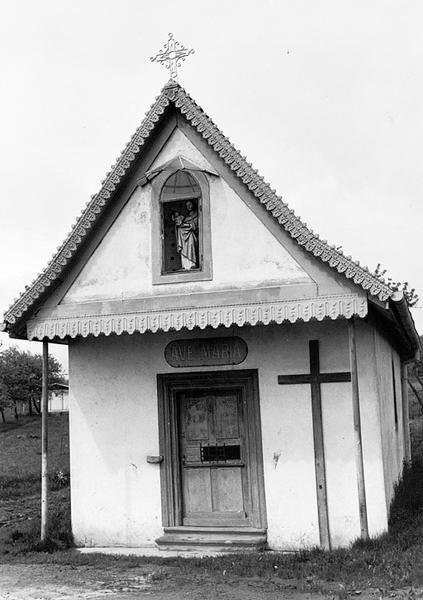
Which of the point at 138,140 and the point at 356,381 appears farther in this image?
the point at 138,140

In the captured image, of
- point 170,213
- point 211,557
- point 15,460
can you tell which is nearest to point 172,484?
point 211,557

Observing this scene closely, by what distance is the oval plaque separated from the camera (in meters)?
10.9

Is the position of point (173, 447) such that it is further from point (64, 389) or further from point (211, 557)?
point (64, 389)

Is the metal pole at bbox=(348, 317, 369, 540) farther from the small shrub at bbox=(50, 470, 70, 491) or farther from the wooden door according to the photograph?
the small shrub at bbox=(50, 470, 70, 491)

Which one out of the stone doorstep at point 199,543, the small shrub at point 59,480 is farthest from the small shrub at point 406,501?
the small shrub at point 59,480

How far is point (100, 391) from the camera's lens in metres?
11.5

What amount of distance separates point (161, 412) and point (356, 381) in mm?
3111

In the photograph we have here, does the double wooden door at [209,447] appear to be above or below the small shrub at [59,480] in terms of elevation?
above

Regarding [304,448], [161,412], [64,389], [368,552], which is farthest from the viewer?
[64,389]

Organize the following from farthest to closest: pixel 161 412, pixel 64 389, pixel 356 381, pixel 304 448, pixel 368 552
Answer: pixel 64 389 < pixel 161 412 < pixel 304 448 < pixel 356 381 < pixel 368 552

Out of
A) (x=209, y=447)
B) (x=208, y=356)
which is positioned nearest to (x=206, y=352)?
(x=208, y=356)

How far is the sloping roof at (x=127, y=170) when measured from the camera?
33.0 ft

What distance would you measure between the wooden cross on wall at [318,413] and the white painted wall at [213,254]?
1.34 meters

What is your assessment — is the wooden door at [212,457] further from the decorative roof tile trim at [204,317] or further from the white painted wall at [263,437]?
the decorative roof tile trim at [204,317]
